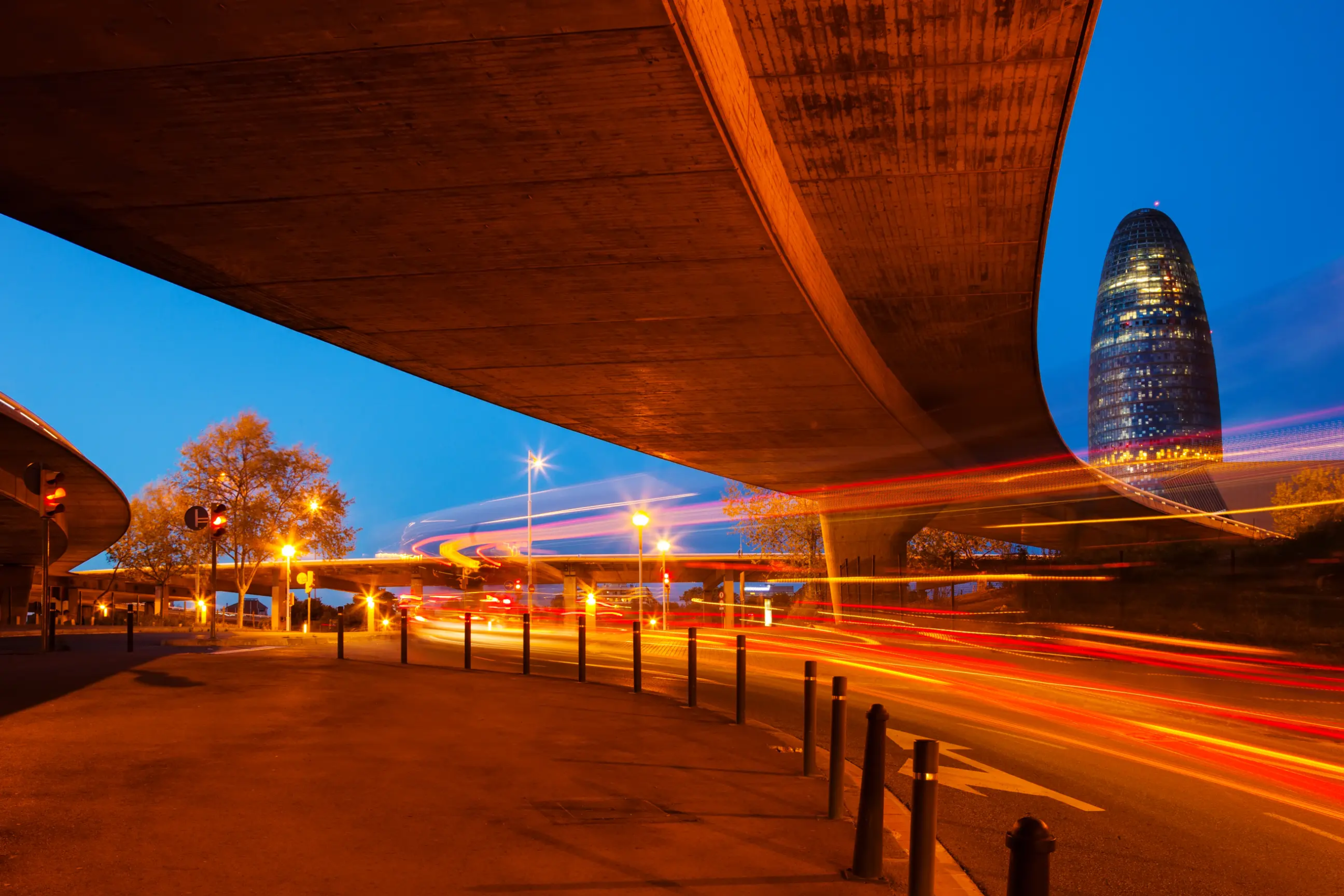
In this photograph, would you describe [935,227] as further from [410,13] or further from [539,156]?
[410,13]

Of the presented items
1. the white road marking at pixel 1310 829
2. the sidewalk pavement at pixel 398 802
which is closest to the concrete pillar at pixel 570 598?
the sidewalk pavement at pixel 398 802

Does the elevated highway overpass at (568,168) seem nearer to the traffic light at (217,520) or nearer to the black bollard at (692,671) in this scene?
the black bollard at (692,671)

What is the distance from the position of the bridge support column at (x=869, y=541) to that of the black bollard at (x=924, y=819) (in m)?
39.8

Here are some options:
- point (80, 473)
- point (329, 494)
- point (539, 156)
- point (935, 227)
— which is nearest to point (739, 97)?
point (539, 156)

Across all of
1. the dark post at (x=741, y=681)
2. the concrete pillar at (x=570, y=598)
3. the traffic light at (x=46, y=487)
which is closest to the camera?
the dark post at (x=741, y=681)

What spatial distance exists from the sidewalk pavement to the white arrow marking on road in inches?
52.3

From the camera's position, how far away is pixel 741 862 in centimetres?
602

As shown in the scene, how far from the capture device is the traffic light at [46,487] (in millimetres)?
19609

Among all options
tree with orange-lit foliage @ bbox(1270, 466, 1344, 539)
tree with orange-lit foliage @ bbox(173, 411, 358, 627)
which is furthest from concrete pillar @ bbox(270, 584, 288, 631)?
tree with orange-lit foliage @ bbox(1270, 466, 1344, 539)

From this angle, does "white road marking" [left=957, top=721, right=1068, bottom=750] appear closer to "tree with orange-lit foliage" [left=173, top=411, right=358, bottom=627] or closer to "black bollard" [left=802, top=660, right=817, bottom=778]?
"black bollard" [left=802, top=660, right=817, bottom=778]

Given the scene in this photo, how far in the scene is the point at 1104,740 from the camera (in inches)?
461

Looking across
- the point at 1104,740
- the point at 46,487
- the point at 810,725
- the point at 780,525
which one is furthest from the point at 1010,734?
the point at 780,525

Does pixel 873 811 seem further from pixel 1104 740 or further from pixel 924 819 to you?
pixel 1104 740

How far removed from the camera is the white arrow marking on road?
845 cm
